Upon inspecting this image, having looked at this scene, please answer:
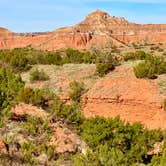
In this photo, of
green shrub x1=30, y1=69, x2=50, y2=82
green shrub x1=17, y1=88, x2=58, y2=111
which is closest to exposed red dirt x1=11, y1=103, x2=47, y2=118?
green shrub x1=17, y1=88, x2=58, y2=111

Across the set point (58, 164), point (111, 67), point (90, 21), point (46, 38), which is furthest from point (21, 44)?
point (58, 164)

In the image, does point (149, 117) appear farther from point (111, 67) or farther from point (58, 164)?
point (58, 164)

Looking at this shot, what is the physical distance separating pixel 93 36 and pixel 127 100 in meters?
64.7

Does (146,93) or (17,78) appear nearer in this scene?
(17,78)

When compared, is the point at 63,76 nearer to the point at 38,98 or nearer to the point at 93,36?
the point at 38,98

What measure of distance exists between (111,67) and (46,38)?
6962 cm

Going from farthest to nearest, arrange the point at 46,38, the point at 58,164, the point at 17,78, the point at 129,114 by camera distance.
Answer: the point at 46,38
the point at 129,114
the point at 17,78
the point at 58,164

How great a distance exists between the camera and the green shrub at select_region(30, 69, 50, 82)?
125 ft

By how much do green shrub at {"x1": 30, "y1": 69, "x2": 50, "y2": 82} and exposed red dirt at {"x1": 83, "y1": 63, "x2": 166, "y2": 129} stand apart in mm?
4134

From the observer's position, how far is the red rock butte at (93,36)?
95.9m

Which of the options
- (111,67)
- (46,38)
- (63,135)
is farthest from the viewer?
(46,38)

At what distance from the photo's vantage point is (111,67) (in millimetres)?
38812

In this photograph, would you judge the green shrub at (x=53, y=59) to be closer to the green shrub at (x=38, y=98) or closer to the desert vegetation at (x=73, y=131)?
the desert vegetation at (x=73, y=131)

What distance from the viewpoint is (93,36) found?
98.5 m
